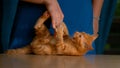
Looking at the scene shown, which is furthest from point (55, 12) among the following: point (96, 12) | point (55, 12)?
point (96, 12)

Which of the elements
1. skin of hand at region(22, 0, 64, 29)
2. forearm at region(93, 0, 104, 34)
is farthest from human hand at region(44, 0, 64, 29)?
forearm at region(93, 0, 104, 34)

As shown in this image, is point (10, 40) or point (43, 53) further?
point (10, 40)

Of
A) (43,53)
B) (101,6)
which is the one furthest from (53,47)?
(101,6)

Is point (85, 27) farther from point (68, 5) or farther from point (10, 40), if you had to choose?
point (10, 40)

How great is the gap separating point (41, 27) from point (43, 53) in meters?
0.07

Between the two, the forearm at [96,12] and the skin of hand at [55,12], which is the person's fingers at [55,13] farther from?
the forearm at [96,12]

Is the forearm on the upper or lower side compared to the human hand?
lower

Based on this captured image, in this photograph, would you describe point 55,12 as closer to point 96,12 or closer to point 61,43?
point 61,43

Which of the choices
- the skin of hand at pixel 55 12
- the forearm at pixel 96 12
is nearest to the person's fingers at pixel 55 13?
the skin of hand at pixel 55 12

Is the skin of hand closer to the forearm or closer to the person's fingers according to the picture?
the person's fingers

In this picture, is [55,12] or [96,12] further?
[96,12]

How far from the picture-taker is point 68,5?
116 centimetres

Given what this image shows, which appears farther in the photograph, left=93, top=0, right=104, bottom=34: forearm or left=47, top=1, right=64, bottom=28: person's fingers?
left=93, top=0, right=104, bottom=34: forearm

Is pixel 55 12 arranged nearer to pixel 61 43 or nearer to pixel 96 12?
pixel 61 43
